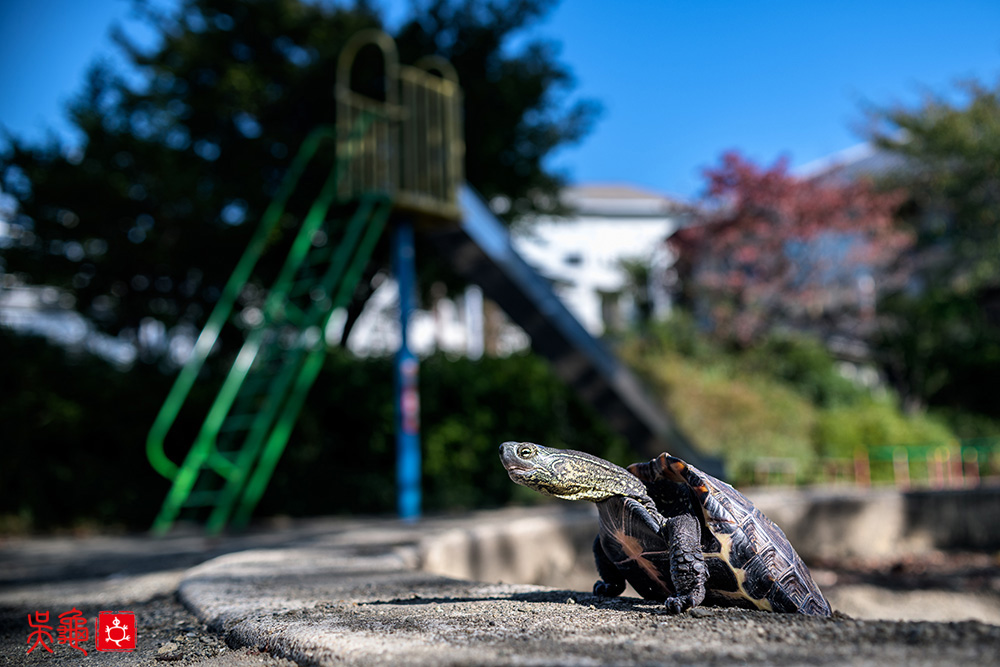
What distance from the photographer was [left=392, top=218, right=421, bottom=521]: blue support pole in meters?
8.21

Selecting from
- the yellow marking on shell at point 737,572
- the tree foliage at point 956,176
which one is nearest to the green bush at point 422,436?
the yellow marking on shell at point 737,572

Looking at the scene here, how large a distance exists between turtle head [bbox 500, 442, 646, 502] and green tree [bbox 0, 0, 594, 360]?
32.7 feet

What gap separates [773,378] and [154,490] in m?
11.8

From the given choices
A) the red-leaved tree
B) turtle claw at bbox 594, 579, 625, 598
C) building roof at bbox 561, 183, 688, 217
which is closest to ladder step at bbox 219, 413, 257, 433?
turtle claw at bbox 594, 579, 625, 598

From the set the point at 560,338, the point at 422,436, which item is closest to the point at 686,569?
the point at 560,338

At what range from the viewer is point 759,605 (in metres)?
2.32

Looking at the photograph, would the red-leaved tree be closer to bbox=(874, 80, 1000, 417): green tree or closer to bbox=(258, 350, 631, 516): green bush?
bbox=(874, 80, 1000, 417): green tree

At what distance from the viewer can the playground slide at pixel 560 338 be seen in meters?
8.59

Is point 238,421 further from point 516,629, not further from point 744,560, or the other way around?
Answer: point 744,560

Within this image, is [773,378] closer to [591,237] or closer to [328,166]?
[328,166]

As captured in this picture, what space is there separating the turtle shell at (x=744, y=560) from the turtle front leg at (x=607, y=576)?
0.39 metres

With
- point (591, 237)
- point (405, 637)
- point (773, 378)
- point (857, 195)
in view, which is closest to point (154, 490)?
point (405, 637)

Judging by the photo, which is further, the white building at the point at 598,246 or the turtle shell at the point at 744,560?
the white building at the point at 598,246

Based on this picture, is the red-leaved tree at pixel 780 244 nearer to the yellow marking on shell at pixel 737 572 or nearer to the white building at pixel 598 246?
the white building at pixel 598 246
